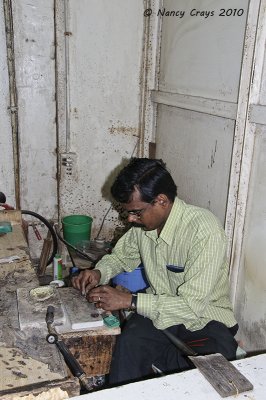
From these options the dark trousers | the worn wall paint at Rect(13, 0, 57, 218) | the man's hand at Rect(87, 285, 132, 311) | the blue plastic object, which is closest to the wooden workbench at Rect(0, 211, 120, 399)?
the man's hand at Rect(87, 285, 132, 311)

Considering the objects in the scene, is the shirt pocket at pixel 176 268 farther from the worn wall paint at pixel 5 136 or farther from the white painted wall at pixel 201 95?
the worn wall paint at pixel 5 136

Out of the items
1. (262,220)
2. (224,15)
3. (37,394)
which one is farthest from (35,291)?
(224,15)

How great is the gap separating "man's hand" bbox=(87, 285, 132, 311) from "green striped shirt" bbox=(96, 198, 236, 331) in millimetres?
65

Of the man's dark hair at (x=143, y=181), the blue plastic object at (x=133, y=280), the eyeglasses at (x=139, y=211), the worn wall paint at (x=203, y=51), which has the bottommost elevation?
the blue plastic object at (x=133, y=280)

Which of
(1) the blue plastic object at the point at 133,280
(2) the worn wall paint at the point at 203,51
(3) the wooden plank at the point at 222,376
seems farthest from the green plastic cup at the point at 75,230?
(3) the wooden plank at the point at 222,376

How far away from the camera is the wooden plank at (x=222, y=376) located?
966 mm

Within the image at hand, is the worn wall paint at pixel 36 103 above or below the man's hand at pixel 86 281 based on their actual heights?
above

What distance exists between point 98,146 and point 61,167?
0.37 m

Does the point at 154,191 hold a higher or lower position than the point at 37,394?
higher

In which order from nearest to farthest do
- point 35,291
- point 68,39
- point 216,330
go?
point 35,291
point 216,330
point 68,39

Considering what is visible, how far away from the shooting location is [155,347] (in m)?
1.83

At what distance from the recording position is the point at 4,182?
327 centimetres

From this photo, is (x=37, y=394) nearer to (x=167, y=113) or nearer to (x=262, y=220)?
(x=262, y=220)

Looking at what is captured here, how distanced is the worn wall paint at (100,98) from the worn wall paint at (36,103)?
15 cm
